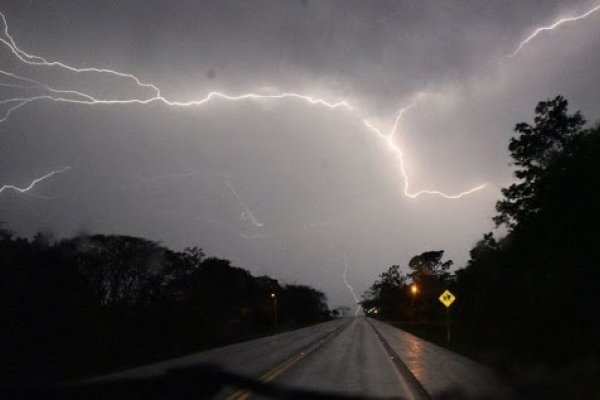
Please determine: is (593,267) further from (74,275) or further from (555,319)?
(74,275)

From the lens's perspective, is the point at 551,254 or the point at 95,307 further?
the point at 95,307

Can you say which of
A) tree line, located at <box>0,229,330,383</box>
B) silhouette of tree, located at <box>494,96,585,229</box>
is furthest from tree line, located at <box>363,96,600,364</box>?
tree line, located at <box>0,229,330,383</box>

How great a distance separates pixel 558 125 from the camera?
133 ft

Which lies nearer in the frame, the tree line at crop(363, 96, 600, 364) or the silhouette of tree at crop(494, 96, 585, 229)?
the tree line at crop(363, 96, 600, 364)

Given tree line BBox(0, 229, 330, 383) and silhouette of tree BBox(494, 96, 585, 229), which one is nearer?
tree line BBox(0, 229, 330, 383)

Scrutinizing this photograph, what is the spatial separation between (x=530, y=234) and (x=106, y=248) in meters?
34.5

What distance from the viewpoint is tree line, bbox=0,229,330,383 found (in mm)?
25234

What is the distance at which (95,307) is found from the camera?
3206 centimetres

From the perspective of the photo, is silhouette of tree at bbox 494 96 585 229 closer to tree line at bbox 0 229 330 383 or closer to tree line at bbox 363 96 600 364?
tree line at bbox 363 96 600 364

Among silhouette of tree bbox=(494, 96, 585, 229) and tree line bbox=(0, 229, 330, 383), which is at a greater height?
silhouette of tree bbox=(494, 96, 585, 229)

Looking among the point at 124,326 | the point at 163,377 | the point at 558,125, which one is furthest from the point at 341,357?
the point at 163,377

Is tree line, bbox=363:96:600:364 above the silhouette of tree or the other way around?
the other way around

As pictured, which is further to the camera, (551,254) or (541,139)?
(541,139)

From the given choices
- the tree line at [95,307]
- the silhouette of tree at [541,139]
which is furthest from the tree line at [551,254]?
the tree line at [95,307]
